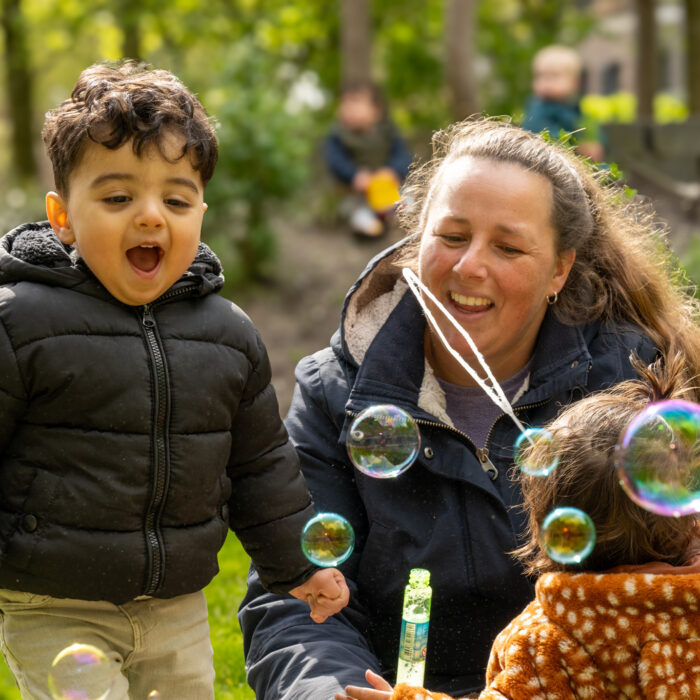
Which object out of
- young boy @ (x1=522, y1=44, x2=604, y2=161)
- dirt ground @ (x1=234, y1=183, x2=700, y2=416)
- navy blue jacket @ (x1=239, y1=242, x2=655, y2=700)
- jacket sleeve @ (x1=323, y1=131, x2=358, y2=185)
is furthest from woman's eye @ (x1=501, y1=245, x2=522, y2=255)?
jacket sleeve @ (x1=323, y1=131, x2=358, y2=185)

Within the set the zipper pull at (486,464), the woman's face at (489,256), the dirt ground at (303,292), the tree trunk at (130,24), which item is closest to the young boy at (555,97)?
the dirt ground at (303,292)

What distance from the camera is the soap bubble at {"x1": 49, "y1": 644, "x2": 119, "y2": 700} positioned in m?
2.50

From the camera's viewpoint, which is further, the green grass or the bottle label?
the green grass

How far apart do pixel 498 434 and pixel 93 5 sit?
14.9 metres

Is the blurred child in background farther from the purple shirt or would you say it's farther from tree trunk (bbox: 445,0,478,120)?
the purple shirt

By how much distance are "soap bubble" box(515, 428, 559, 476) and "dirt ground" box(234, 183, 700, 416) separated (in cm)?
546

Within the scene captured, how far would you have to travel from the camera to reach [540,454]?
8.43 ft

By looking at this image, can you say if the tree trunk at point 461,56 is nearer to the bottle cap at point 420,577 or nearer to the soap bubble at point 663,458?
the bottle cap at point 420,577

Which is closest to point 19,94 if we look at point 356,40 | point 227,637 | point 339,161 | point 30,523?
point 356,40

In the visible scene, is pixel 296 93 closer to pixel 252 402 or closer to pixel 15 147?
pixel 15 147

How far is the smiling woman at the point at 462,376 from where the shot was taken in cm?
296

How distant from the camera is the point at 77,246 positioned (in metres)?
2.56

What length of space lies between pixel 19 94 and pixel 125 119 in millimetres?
15354

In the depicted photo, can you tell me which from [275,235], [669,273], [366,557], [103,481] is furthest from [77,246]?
[275,235]
